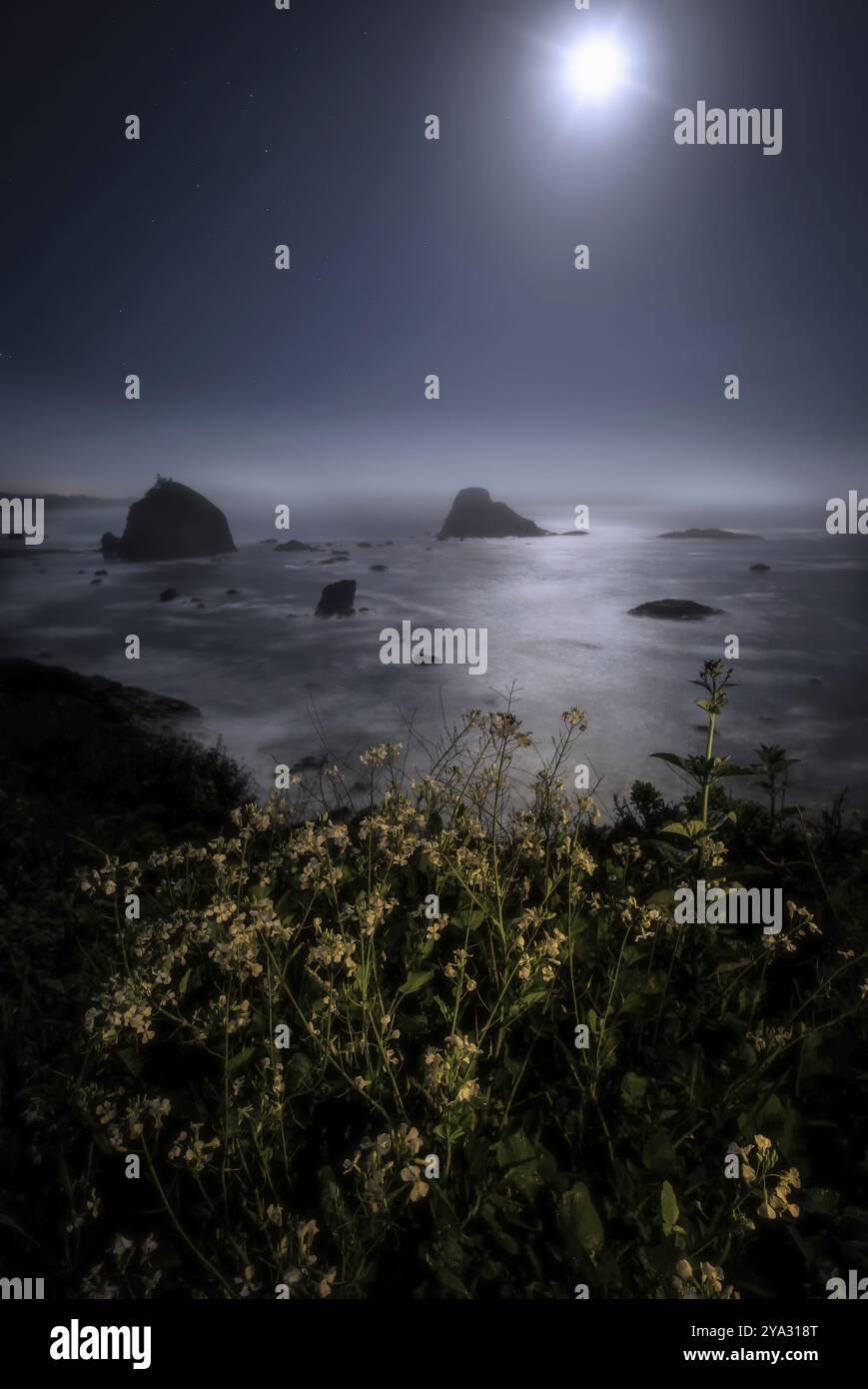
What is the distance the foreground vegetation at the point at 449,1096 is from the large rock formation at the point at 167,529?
12553 mm

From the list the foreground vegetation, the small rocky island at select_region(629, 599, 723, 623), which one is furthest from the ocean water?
the foreground vegetation

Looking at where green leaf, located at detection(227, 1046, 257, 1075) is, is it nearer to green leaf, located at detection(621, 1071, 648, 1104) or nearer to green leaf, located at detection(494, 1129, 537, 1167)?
green leaf, located at detection(494, 1129, 537, 1167)

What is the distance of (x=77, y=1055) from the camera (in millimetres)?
2486

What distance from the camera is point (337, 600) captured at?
11.9 meters

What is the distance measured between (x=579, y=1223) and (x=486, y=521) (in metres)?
12.7

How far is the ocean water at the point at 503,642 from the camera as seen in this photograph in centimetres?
871

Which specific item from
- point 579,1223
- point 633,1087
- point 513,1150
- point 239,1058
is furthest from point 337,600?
point 579,1223

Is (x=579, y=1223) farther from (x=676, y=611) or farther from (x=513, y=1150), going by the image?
(x=676, y=611)

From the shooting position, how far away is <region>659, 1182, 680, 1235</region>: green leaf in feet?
5.45

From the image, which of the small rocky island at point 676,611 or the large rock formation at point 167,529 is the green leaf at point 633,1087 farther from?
the large rock formation at point 167,529

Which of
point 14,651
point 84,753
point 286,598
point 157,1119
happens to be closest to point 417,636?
point 84,753

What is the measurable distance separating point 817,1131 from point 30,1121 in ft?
8.14

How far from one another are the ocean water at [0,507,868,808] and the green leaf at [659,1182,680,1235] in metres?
5.68
